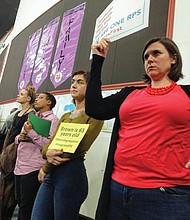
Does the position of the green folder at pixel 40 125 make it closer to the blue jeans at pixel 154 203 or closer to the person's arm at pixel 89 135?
the person's arm at pixel 89 135

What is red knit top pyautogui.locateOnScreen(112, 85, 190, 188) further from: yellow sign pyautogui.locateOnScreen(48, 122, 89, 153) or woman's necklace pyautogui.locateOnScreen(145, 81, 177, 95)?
yellow sign pyautogui.locateOnScreen(48, 122, 89, 153)

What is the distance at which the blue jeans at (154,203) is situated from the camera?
61cm

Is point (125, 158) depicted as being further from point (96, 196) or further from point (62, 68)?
point (62, 68)

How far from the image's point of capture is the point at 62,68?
8.55 ft

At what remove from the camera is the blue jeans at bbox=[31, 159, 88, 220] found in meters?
0.96

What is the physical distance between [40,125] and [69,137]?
14.5 inches

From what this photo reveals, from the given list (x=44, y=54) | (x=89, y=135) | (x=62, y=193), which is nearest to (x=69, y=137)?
(x=89, y=135)

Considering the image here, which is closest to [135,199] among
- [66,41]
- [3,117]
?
[66,41]

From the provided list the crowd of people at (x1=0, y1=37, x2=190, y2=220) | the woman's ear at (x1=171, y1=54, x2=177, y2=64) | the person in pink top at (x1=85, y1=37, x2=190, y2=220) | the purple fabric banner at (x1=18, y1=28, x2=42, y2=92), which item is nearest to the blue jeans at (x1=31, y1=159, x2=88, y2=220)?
the crowd of people at (x1=0, y1=37, x2=190, y2=220)

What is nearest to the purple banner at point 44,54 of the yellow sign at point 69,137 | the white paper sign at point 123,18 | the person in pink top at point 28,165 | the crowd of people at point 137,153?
the white paper sign at point 123,18

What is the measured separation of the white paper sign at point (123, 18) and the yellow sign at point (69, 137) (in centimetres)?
115

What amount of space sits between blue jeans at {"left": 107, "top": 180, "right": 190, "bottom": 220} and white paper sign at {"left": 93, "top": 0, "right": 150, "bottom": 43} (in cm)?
147

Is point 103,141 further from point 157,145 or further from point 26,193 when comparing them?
point 157,145

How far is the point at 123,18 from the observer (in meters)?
1.92
